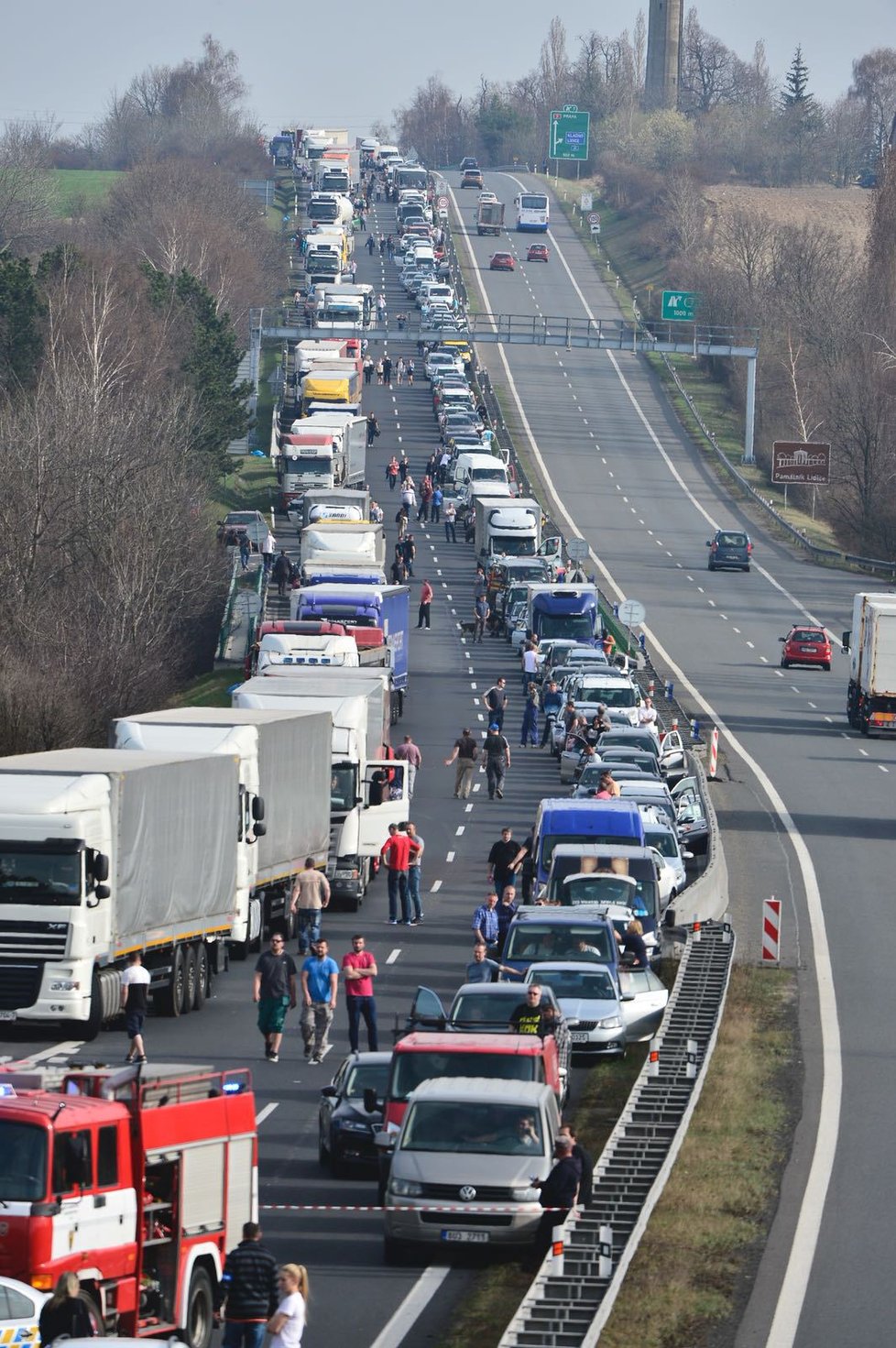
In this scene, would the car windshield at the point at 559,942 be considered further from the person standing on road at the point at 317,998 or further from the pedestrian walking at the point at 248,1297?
the pedestrian walking at the point at 248,1297

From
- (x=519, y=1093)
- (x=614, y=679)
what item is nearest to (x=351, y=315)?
(x=614, y=679)

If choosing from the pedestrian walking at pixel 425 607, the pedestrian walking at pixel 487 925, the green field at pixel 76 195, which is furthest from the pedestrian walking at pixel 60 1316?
the green field at pixel 76 195

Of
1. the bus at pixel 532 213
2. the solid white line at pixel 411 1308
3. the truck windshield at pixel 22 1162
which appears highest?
the bus at pixel 532 213

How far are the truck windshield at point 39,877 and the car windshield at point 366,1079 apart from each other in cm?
543

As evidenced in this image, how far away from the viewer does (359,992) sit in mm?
25203

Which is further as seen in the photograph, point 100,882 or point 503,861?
point 503,861

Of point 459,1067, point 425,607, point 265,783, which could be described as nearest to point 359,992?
point 459,1067

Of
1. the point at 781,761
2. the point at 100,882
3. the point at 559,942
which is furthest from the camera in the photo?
the point at 781,761

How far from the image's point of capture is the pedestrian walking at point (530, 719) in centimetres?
5378

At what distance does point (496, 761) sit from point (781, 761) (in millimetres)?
8647

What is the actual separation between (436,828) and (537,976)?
17681 mm

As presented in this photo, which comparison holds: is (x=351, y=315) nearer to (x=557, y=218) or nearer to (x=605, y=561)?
A: (x=605, y=561)

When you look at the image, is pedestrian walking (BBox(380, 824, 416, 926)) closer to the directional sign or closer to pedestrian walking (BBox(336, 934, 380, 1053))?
pedestrian walking (BBox(336, 934, 380, 1053))

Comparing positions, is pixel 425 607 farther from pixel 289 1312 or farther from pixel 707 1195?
pixel 289 1312
